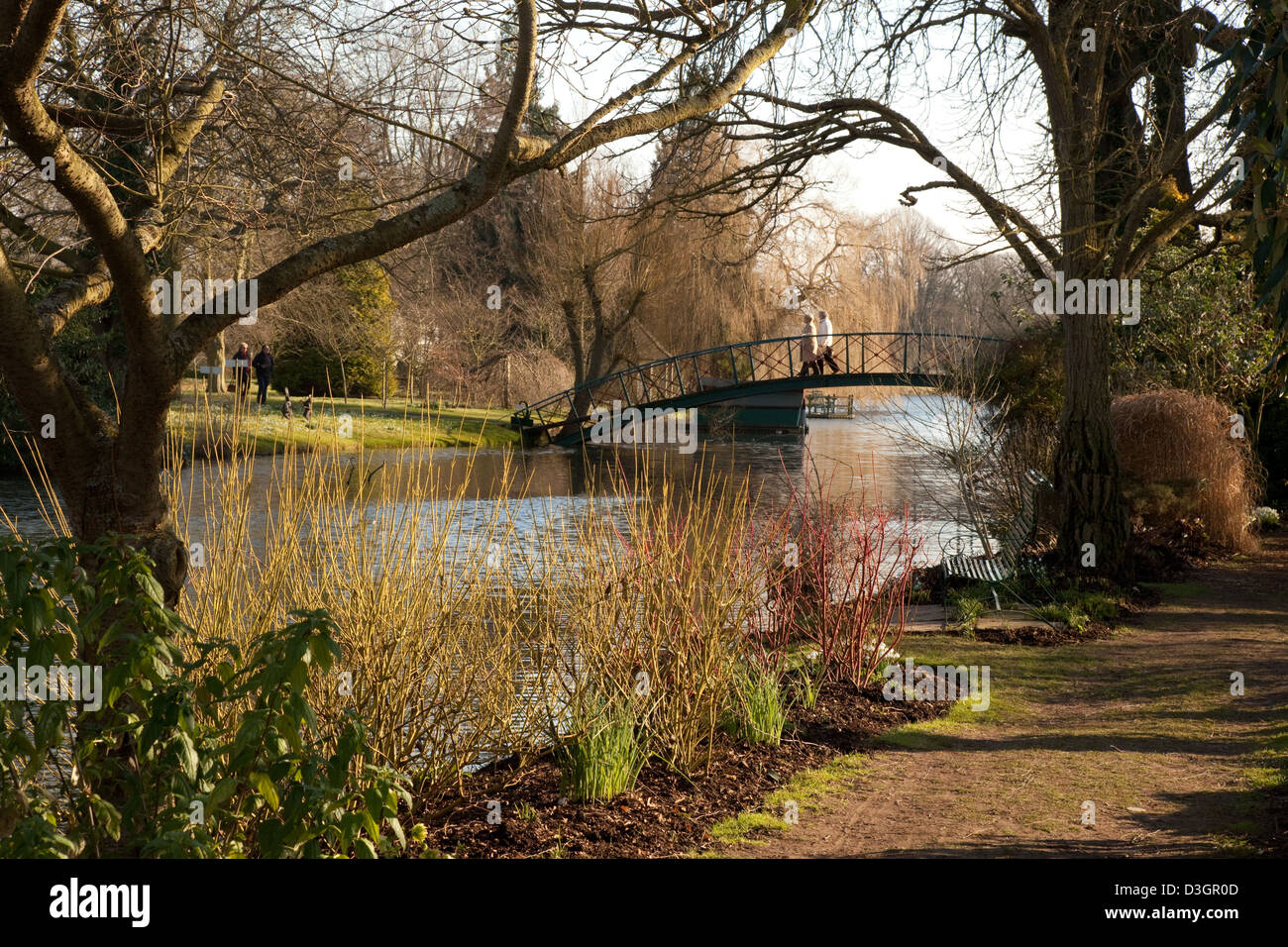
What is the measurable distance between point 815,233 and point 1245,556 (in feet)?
71.2

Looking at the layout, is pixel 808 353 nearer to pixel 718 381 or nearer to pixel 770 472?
pixel 718 381

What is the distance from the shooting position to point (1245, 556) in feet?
35.2

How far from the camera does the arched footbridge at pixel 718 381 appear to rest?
22.0 meters

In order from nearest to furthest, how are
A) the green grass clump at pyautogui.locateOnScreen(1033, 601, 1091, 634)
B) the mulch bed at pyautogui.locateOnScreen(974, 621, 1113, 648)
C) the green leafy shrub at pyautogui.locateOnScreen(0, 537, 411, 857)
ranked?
the green leafy shrub at pyautogui.locateOnScreen(0, 537, 411, 857) → the mulch bed at pyautogui.locateOnScreen(974, 621, 1113, 648) → the green grass clump at pyautogui.locateOnScreen(1033, 601, 1091, 634)

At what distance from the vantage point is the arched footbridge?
72.3ft

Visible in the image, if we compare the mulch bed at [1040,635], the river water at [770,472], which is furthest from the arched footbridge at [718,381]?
the mulch bed at [1040,635]

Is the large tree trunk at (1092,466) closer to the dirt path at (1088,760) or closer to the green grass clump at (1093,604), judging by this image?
the green grass clump at (1093,604)

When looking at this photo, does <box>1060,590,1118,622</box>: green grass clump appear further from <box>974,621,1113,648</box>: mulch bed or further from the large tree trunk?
the large tree trunk

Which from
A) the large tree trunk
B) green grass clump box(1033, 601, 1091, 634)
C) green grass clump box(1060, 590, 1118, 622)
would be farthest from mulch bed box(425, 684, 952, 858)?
the large tree trunk

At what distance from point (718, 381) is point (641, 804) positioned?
23.4 m

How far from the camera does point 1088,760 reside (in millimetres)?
4820

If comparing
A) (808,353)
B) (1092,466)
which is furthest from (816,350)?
(1092,466)

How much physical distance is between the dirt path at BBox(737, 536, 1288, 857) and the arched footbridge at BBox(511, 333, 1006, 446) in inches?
337
